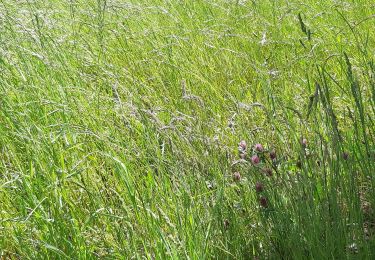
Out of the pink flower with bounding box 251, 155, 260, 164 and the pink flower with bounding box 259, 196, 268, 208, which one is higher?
the pink flower with bounding box 251, 155, 260, 164

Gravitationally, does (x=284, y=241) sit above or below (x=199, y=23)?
below

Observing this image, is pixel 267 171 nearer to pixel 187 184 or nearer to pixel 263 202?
pixel 263 202

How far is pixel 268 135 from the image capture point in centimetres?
226

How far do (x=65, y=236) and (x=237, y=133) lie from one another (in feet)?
2.85

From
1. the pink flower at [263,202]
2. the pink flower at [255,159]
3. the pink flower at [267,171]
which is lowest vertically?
the pink flower at [263,202]

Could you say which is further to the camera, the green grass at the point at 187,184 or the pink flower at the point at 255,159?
the pink flower at the point at 255,159

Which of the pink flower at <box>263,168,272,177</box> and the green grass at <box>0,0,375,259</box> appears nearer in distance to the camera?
the green grass at <box>0,0,375,259</box>

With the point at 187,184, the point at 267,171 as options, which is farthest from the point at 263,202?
the point at 187,184

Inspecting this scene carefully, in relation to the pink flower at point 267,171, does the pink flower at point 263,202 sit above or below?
below

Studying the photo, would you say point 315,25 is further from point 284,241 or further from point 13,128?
point 284,241

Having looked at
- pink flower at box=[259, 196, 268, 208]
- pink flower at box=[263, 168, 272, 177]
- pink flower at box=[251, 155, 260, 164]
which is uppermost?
pink flower at box=[251, 155, 260, 164]

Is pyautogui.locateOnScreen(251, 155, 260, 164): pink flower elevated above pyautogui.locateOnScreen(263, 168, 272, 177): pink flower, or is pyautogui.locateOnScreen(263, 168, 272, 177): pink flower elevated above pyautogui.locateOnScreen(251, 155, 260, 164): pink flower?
pyautogui.locateOnScreen(251, 155, 260, 164): pink flower

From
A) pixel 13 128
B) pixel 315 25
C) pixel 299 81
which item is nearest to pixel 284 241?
pixel 13 128

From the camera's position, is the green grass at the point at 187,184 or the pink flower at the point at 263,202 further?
the pink flower at the point at 263,202
